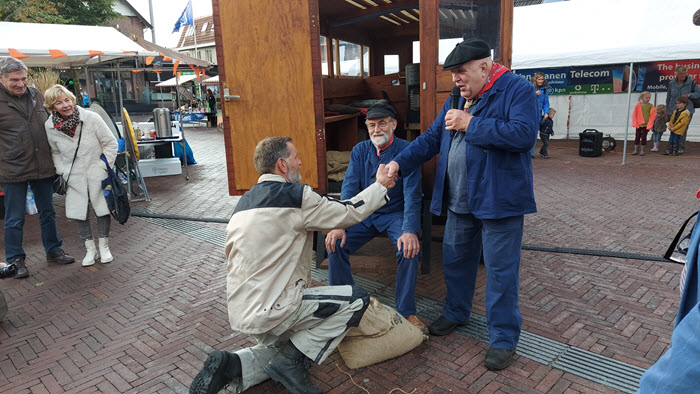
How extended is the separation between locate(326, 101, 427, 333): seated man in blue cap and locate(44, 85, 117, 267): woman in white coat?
277 centimetres

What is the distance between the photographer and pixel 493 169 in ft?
9.41

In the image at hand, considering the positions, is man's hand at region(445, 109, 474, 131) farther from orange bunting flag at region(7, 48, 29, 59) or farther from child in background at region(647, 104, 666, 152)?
child in background at region(647, 104, 666, 152)

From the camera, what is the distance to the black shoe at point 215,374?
2.57m

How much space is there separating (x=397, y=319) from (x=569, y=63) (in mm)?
10297

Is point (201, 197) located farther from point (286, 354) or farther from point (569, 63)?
point (569, 63)

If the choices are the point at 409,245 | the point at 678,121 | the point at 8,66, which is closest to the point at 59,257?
the point at 8,66

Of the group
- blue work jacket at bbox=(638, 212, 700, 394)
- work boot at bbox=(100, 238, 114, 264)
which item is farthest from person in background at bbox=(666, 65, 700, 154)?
blue work jacket at bbox=(638, 212, 700, 394)

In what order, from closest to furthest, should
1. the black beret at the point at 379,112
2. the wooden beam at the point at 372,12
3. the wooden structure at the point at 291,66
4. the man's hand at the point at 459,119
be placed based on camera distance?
the man's hand at the point at 459,119, the black beret at the point at 379,112, the wooden structure at the point at 291,66, the wooden beam at the point at 372,12

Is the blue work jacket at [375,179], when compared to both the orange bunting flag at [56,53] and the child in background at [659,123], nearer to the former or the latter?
the orange bunting flag at [56,53]

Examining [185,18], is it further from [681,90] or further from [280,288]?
[280,288]

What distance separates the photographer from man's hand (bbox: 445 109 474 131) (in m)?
Answer: 2.85

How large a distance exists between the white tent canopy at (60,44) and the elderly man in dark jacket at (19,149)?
354 centimetres

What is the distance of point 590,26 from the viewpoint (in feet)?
37.3

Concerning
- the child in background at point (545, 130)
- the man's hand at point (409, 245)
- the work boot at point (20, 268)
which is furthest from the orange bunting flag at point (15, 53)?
the child in background at point (545, 130)
